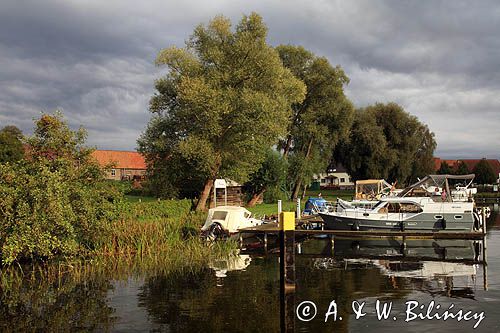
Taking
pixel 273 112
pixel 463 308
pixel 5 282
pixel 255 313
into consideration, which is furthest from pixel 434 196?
pixel 5 282

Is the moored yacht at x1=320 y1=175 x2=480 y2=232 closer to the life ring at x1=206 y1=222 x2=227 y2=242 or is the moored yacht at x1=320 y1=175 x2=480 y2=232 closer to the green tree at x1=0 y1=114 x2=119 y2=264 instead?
the life ring at x1=206 y1=222 x2=227 y2=242

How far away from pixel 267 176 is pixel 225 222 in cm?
1792

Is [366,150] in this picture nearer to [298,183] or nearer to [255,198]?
[298,183]

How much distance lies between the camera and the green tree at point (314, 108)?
56125mm

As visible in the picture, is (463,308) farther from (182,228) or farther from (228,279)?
(182,228)

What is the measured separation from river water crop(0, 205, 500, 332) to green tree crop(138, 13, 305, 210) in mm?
13773

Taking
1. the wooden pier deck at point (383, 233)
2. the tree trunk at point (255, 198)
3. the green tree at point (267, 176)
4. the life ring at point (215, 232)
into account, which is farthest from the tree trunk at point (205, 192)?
the tree trunk at point (255, 198)

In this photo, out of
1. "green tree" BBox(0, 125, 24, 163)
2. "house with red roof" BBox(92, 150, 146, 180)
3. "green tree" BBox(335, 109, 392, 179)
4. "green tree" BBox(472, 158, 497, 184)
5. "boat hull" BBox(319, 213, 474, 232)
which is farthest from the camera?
"house with red roof" BBox(92, 150, 146, 180)

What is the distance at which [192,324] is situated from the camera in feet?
45.5

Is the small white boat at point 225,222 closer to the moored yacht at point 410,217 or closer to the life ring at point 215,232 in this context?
the life ring at point 215,232

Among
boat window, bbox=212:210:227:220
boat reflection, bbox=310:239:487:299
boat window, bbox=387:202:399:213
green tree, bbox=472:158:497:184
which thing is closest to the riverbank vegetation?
boat window, bbox=212:210:227:220

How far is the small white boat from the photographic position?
29.9 m

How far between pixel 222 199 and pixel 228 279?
26.5m

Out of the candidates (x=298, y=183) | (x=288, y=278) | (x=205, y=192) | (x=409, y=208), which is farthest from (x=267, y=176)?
(x=288, y=278)
